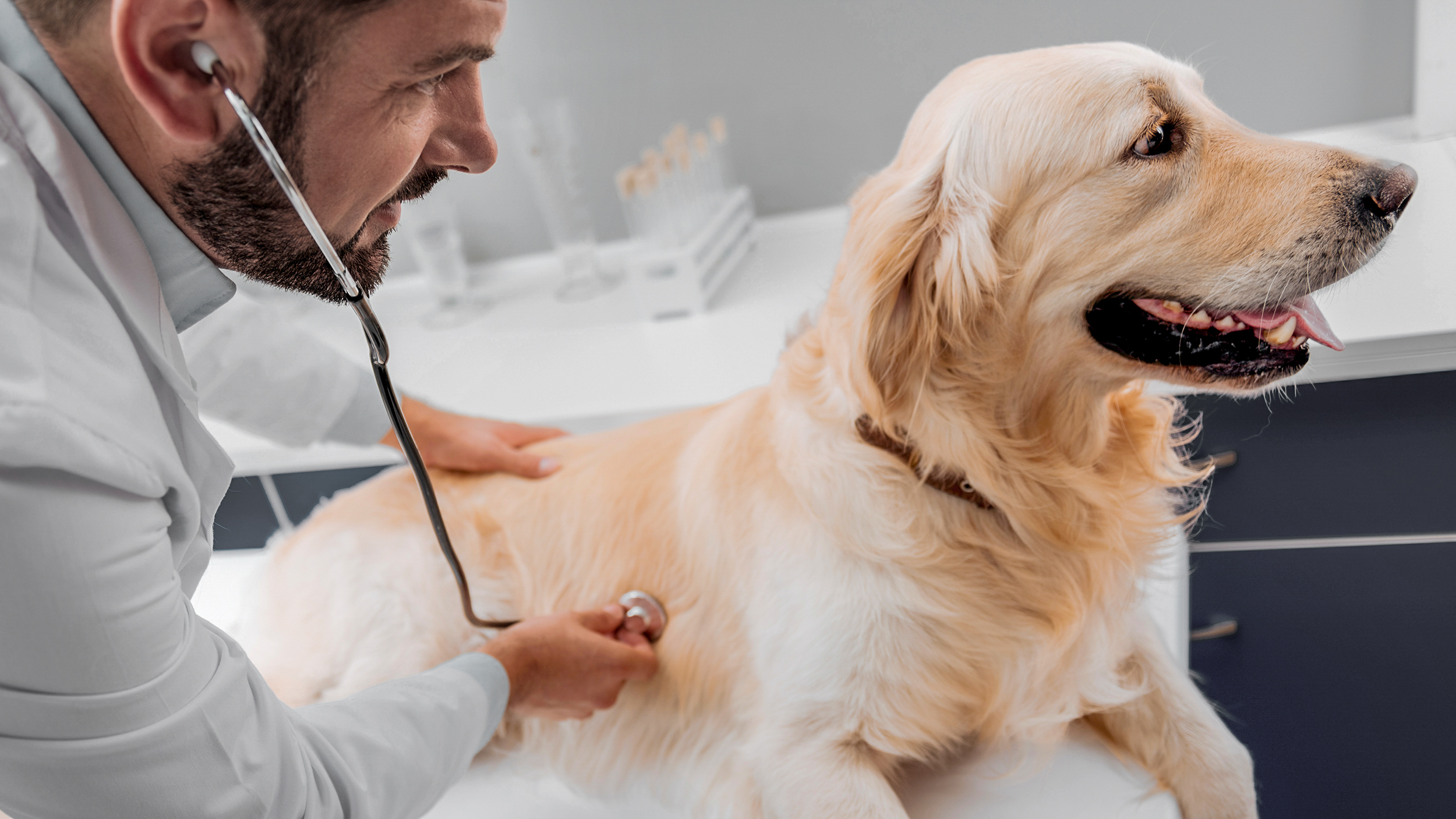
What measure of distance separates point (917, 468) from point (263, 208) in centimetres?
58

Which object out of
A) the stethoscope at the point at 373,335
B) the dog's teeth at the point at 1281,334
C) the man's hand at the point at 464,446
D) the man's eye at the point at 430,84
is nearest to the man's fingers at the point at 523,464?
the man's hand at the point at 464,446

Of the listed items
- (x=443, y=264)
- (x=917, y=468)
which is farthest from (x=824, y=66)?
(x=917, y=468)

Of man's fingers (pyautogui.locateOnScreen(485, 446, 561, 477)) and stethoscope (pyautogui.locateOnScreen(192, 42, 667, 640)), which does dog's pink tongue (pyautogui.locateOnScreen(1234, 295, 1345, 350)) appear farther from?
man's fingers (pyautogui.locateOnScreen(485, 446, 561, 477))

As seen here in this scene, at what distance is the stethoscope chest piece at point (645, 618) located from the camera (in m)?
1.01

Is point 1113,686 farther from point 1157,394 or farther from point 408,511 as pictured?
point 408,511

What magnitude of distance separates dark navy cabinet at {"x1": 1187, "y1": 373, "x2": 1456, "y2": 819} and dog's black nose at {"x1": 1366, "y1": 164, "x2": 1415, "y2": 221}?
1.11 ft

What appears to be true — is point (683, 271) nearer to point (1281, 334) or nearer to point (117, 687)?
point (1281, 334)

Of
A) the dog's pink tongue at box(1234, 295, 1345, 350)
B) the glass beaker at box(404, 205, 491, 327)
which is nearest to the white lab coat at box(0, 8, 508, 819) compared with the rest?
the dog's pink tongue at box(1234, 295, 1345, 350)

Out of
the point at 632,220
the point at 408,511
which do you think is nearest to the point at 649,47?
the point at 632,220

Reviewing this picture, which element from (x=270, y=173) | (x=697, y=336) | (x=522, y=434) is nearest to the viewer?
(x=270, y=173)

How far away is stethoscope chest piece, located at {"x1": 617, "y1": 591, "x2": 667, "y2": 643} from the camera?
1.01 metres

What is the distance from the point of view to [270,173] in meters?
0.62

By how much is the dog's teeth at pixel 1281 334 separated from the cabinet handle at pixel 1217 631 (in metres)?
0.52

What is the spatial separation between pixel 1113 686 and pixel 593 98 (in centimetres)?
156
